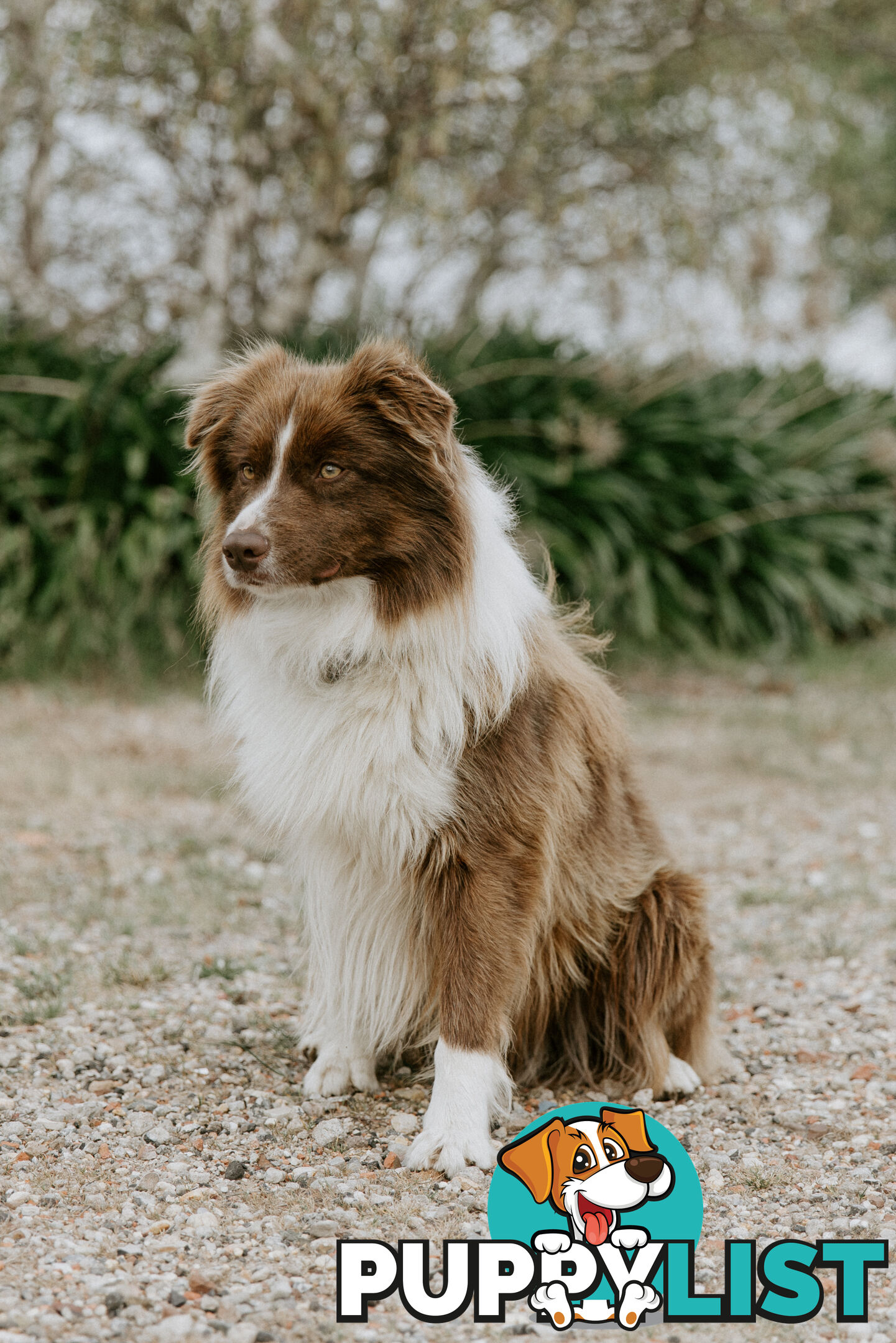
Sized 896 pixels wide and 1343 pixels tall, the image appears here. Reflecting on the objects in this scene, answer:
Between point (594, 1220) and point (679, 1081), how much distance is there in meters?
0.98

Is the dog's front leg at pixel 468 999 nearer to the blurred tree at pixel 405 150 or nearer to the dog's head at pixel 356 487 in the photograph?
the dog's head at pixel 356 487

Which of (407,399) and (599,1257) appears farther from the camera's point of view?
(407,399)

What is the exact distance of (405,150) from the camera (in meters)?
8.48

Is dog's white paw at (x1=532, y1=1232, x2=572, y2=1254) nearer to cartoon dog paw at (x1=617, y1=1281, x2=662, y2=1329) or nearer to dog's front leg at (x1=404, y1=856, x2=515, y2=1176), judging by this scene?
cartoon dog paw at (x1=617, y1=1281, x2=662, y2=1329)

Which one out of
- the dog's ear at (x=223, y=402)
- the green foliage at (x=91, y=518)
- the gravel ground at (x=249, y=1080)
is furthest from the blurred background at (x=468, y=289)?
the dog's ear at (x=223, y=402)

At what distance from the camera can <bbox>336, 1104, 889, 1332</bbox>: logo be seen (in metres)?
2.27

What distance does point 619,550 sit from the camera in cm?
925

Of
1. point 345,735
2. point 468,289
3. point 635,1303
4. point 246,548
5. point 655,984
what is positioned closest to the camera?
point 635,1303

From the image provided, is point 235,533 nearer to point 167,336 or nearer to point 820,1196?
point 820,1196

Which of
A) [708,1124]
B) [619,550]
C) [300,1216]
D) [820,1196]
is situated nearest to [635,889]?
[708,1124]

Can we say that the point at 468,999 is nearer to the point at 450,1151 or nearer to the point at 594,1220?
the point at 450,1151

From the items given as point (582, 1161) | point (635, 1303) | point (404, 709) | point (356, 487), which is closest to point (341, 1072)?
point (582, 1161)

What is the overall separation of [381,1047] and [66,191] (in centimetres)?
986

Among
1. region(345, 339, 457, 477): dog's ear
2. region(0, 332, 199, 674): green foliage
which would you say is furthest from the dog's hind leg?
region(0, 332, 199, 674): green foliage
